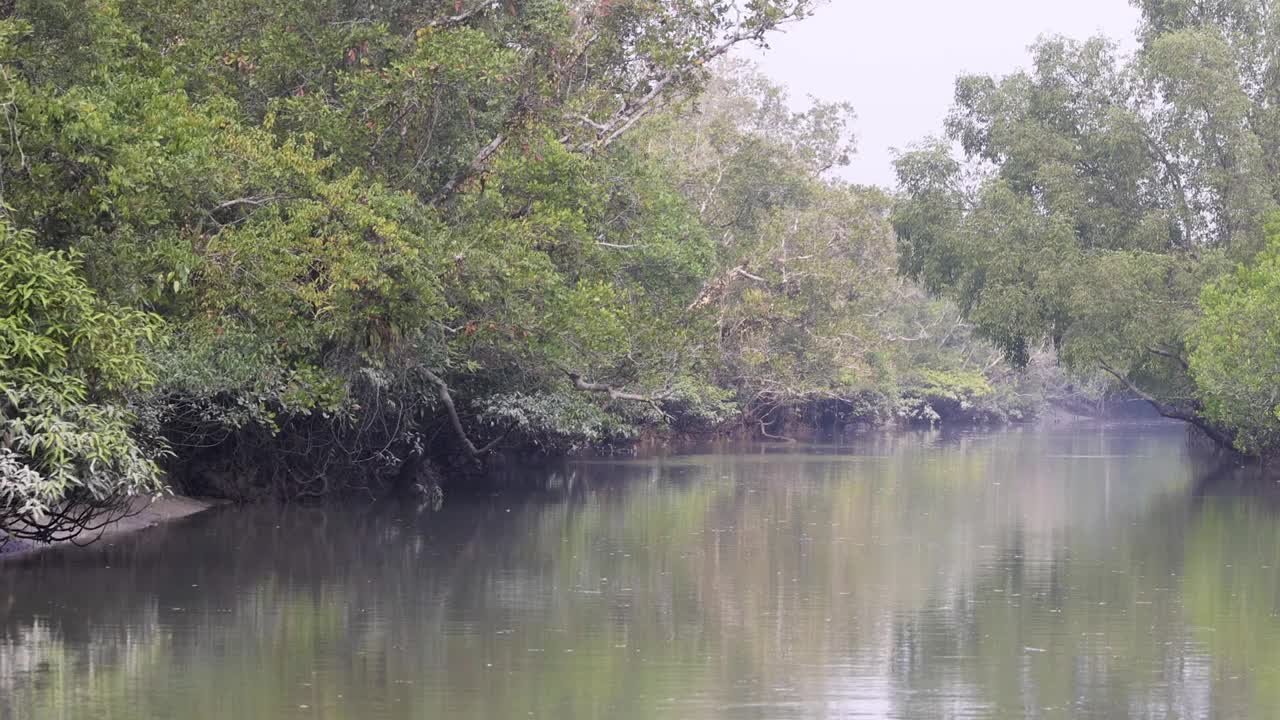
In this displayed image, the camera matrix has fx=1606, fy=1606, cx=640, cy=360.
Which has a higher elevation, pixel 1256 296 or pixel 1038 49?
pixel 1038 49

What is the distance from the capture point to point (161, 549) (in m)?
20.7

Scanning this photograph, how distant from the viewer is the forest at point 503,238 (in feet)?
56.9

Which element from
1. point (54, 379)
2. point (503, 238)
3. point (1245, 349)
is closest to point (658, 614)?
point (54, 379)

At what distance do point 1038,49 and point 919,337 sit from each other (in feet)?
94.4

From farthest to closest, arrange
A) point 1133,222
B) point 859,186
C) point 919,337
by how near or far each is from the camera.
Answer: point 919,337 < point 859,186 < point 1133,222

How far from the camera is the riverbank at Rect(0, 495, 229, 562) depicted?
1948 cm

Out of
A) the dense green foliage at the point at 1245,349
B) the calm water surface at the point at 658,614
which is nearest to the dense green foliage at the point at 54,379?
the calm water surface at the point at 658,614

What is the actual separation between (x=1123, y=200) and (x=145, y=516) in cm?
2950

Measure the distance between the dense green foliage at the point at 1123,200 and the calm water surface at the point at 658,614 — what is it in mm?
11798

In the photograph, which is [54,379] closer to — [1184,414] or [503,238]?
[503,238]

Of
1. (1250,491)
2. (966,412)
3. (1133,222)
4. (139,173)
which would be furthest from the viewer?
(966,412)

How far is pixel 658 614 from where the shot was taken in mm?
15680

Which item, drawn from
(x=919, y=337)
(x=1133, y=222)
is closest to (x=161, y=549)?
(x=1133, y=222)

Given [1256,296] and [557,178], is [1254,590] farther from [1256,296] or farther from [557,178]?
[1256,296]
